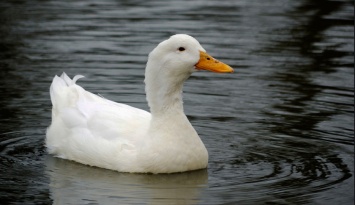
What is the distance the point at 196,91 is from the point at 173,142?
3.83 meters

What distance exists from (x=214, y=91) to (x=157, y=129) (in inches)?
145

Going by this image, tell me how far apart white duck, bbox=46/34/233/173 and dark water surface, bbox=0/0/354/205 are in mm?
145

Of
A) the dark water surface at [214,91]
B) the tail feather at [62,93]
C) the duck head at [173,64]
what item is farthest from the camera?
the tail feather at [62,93]

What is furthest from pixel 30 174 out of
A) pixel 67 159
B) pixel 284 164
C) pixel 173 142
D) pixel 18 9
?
pixel 18 9

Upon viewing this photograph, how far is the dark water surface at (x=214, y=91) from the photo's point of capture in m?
9.93

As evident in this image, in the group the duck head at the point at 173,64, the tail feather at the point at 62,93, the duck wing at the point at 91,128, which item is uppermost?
the duck head at the point at 173,64

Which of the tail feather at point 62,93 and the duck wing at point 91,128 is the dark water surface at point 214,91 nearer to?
the duck wing at point 91,128

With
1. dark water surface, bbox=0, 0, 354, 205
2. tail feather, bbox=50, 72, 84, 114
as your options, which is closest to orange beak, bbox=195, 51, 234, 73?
dark water surface, bbox=0, 0, 354, 205

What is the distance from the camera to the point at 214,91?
14.1 meters

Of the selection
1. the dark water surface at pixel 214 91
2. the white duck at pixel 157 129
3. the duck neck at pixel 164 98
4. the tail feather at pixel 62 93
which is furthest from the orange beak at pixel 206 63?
the tail feather at pixel 62 93

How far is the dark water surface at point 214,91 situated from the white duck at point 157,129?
0.15 metres

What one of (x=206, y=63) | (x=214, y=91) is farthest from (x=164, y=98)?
(x=214, y=91)

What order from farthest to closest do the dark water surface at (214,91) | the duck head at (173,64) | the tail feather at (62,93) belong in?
the tail feather at (62,93)
the duck head at (173,64)
the dark water surface at (214,91)

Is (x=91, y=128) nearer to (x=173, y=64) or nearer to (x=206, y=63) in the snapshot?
(x=173, y=64)
